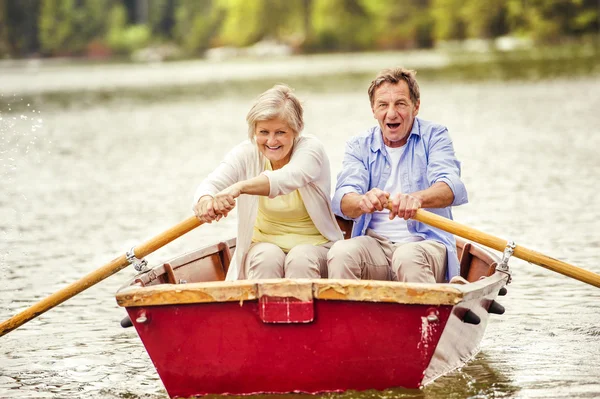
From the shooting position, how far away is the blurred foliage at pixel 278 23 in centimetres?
8275

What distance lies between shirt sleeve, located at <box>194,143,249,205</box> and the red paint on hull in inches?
32.9

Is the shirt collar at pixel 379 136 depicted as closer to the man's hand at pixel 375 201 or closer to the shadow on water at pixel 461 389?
the man's hand at pixel 375 201

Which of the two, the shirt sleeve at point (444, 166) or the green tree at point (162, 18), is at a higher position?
the green tree at point (162, 18)

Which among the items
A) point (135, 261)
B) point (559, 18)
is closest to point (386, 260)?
point (135, 261)

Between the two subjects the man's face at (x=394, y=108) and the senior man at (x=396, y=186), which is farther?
the man's face at (x=394, y=108)

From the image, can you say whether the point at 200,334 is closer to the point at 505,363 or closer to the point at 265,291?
the point at 265,291

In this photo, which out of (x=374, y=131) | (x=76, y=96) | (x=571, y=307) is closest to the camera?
(x=374, y=131)

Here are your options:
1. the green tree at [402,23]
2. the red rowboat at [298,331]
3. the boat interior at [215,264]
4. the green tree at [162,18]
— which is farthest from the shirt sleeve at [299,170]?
the green tree at [162,18]

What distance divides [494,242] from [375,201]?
729 millimetres

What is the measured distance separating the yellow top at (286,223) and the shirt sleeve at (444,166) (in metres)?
0.75

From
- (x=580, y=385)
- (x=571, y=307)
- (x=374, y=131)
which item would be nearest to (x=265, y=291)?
(x=374, y=131)

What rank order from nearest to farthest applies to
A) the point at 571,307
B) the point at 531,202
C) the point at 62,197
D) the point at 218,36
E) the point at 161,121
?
the point at 571,307, the point at 531,202, the point at 62,197, the point at 161,121, the point at 218,36

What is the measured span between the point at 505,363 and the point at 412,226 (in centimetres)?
111

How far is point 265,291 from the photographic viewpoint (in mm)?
5465
